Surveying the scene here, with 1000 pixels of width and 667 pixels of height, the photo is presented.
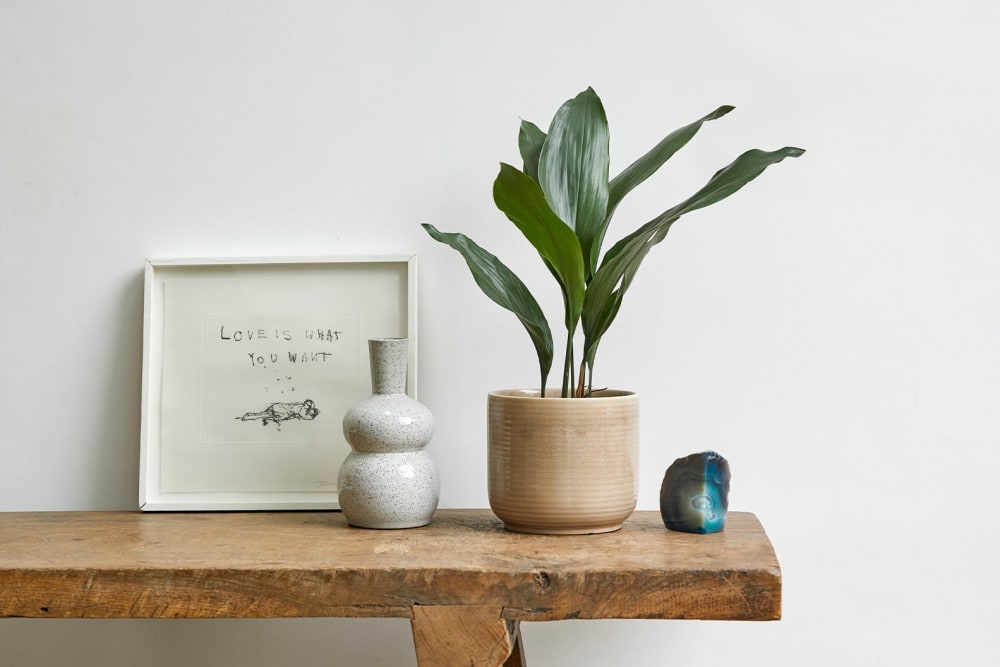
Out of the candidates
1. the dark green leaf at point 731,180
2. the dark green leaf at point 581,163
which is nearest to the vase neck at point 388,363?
the dark green leaf at point 581,163

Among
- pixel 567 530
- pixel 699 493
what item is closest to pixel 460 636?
pixel 567 530

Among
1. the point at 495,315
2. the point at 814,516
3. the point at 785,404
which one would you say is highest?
the point at 495,315

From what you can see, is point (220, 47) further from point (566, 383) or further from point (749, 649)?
point (749, 649)

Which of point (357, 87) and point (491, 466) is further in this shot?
point (357, 87)

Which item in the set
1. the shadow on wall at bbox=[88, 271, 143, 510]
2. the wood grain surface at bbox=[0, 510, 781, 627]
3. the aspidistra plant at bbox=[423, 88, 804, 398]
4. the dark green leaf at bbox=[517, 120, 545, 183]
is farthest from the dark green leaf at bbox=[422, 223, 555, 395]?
the shadow on wall at bbox=[88, 271, 143, 510]

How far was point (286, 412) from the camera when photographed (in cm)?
110

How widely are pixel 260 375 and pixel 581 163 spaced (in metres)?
0.48

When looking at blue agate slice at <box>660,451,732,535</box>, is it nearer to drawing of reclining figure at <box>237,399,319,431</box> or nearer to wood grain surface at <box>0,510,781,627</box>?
wood grain surface at <box>0,510,781,627</box>

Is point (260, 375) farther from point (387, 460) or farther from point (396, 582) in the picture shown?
point (396, 582)

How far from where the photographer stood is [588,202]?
3.01 feet

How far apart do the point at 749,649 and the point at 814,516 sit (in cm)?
18

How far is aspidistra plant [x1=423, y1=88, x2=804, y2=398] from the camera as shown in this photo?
33.5 inches

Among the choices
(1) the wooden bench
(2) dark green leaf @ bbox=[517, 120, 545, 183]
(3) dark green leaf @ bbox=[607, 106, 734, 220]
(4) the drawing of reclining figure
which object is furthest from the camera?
(4) the drawing of reclining figure

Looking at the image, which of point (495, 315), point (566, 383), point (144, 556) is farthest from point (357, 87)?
point (144, 556)
